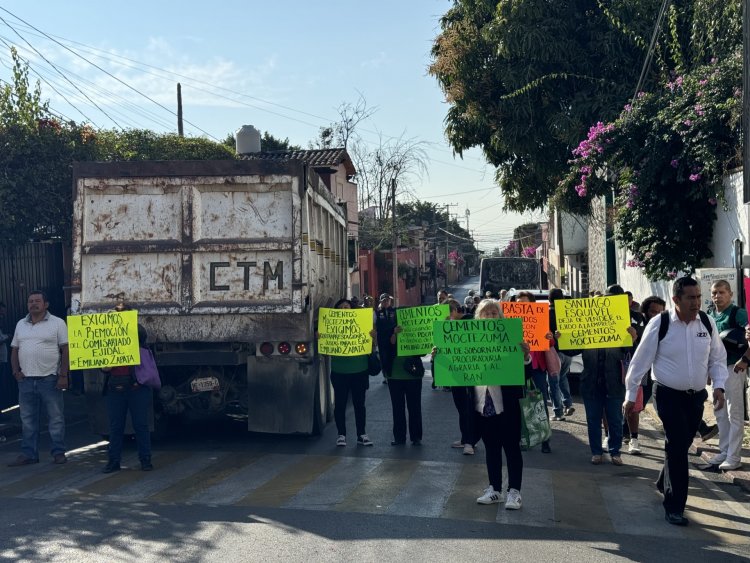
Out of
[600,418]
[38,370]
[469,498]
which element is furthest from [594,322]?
[38,370]

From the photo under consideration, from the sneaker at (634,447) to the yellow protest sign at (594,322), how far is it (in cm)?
148

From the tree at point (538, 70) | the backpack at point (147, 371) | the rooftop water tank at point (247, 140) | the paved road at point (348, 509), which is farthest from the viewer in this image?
the rooftop water tank at point (247, 140)

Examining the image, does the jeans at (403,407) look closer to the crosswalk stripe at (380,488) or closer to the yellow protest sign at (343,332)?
the yellow protest sign at (343,332)

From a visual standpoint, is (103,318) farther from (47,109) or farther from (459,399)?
(47,109)

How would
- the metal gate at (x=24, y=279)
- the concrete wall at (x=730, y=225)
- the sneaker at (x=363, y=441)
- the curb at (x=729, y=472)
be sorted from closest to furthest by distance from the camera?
the curb at (x=729, y=472) → the sneaker at (x=363, y=441) → the concrete wall at (x=730, y=225) → the metal gate at (x=24, y=279)

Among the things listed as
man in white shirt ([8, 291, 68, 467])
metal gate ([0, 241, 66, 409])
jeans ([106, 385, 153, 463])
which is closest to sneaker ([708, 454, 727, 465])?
jeans ([106, 385, 153, 463])

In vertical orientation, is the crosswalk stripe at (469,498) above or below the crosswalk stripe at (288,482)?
below

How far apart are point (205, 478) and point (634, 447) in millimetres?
4640

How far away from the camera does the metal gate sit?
15.0 meters

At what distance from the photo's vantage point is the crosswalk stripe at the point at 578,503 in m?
6.92

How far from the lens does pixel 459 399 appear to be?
10602 mm

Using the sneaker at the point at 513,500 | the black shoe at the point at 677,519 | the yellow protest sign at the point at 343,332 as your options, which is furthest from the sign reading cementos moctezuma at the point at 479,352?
the yellow protest sign at the point at 343,332

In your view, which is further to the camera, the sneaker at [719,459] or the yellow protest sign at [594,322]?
the yellow protest sign at [594,322]

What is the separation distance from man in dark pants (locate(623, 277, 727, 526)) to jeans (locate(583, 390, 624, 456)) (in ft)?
7.66
